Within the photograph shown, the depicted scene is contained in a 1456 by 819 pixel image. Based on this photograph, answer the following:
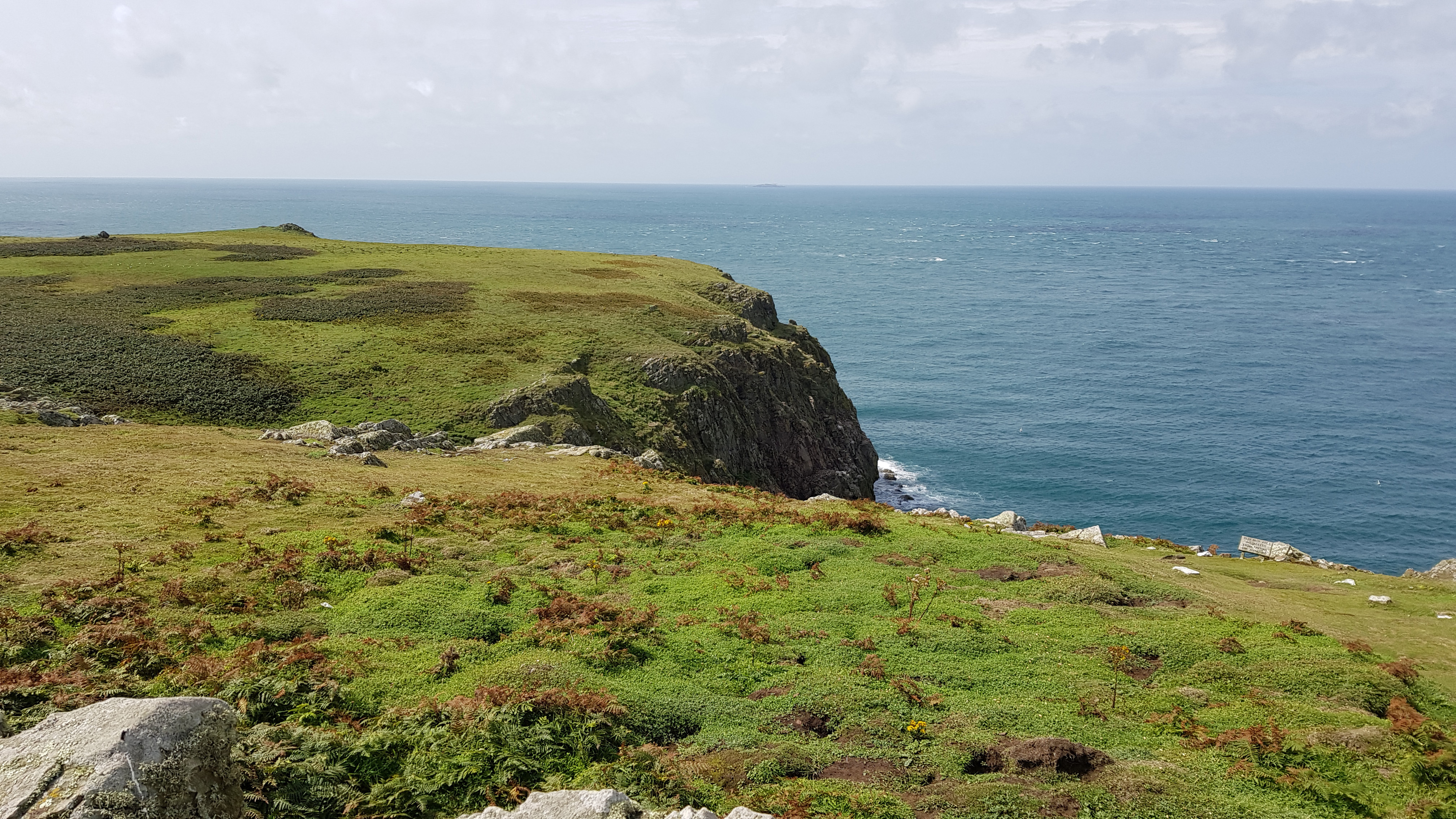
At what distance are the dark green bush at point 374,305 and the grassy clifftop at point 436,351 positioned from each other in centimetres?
27

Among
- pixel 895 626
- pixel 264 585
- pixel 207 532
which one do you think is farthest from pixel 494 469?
pixel 895 626

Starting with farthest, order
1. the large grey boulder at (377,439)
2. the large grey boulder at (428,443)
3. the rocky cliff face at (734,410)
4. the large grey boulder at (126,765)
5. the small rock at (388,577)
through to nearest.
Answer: the rocky cliff face at (734,410) → the large grey boulder at (428,443) → the large grey boulder at (377,439) → the small rock at (388,577) → the large grey boulder at (126,765)

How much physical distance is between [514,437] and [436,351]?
58.6 feet

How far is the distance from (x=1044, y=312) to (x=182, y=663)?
511 feet

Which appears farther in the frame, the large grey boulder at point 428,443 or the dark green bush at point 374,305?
the dark green bush at point 374,305

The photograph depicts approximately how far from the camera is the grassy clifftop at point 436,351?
46812mm

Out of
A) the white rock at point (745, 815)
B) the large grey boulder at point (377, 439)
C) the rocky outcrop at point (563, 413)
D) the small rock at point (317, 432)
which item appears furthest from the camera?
the rocky outcrop at point (563, 413)

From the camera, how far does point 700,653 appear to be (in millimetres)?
17703

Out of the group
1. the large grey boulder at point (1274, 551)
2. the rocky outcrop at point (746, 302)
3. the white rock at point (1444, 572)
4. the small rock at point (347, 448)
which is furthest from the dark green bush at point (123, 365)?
the white rock at point (1444, 572)

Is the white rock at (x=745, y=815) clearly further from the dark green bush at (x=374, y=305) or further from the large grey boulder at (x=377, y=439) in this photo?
the dark green bush at (x=374, y=305)

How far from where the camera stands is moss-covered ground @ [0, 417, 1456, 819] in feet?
41.9

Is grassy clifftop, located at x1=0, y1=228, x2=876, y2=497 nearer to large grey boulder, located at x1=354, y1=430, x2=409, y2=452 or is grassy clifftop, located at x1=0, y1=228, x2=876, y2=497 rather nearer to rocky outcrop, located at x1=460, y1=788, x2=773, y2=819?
large grey boulder, located at x1=354, y1=430, x2=409, y2=452

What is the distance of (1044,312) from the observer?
14988 cm

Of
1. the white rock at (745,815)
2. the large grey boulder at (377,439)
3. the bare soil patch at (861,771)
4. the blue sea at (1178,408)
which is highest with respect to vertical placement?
the white rock at (745,815)
